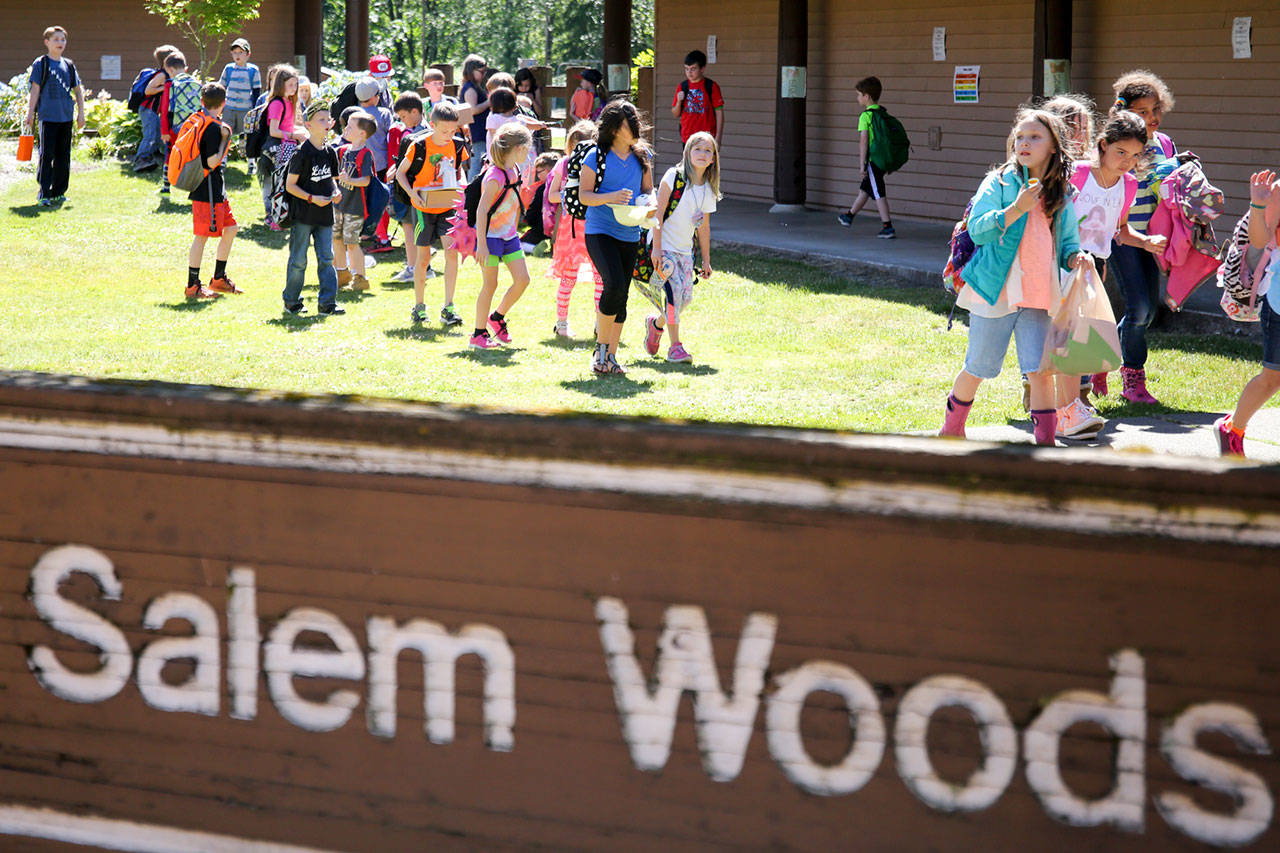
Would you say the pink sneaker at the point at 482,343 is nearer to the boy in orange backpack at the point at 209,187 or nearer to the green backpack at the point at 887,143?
the boy in orange backpack at the point at 209,187

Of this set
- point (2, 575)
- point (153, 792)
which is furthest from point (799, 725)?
point (2, 575)

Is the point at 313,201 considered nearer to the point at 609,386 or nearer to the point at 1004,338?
the point at 609,386

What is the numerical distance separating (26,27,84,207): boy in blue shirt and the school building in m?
7.96

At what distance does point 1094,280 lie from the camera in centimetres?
A: 640

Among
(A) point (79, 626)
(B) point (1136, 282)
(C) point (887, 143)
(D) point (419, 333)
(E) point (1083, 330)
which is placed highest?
(C) point (887, 143)

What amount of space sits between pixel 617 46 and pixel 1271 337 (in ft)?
49.2

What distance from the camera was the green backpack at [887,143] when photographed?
48.0 ft

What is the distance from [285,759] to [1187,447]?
17.6 ft

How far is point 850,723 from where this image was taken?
2.68 metres

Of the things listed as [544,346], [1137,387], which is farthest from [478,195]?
[1137,387]

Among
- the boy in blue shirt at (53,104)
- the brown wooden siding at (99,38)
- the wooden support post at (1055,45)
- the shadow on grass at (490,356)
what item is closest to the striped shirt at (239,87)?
the boy in blue shirt at (53,104)

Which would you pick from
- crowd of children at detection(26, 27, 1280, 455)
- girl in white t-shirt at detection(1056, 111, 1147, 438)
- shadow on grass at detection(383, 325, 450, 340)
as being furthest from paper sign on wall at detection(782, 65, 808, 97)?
girl in white t-shirt at detection(1056, 111, 1147, 438)

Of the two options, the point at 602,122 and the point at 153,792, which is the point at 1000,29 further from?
the point at 153,792

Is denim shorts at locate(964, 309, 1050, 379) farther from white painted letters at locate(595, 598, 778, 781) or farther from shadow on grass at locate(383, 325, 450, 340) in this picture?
shadow on grass at locate(383, 325, 450, 340)
